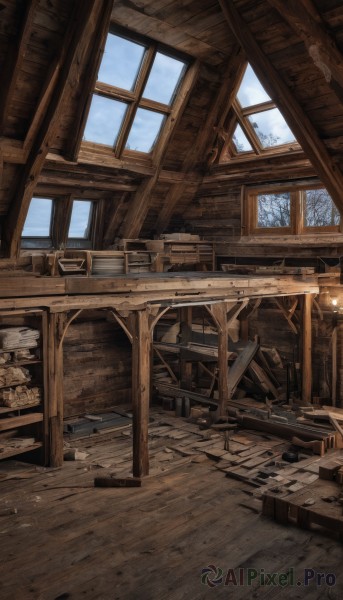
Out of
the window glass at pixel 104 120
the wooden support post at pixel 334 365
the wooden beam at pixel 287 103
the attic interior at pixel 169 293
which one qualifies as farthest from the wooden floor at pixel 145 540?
the window glass at pixel 104 120

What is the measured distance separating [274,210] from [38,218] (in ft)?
17.3

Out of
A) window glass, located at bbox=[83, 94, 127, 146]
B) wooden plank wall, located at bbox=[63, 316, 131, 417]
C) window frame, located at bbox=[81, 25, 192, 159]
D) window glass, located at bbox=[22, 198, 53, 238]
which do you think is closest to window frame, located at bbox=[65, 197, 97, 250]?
window glass, located at bbox=[22, 198, 53, 238]

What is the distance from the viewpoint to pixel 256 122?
10.8 meters

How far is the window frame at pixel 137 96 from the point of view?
8.96m

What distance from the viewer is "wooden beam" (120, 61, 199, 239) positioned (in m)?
9.97

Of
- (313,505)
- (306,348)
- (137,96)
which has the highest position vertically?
(137,96)

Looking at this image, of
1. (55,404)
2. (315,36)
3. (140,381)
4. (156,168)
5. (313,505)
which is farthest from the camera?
(156,168)

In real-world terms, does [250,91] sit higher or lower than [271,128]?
higher

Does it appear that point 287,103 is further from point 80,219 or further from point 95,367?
point 95,367

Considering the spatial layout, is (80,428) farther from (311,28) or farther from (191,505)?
(311,28)

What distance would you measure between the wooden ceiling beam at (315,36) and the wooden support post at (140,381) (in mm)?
3979

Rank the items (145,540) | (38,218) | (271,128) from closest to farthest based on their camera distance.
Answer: (145,540) → (38,218) → (271,128)

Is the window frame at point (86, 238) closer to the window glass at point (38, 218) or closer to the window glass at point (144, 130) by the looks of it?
the window glass at point (38, 218)

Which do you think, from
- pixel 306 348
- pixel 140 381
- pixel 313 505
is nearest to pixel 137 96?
pixel 140 381
